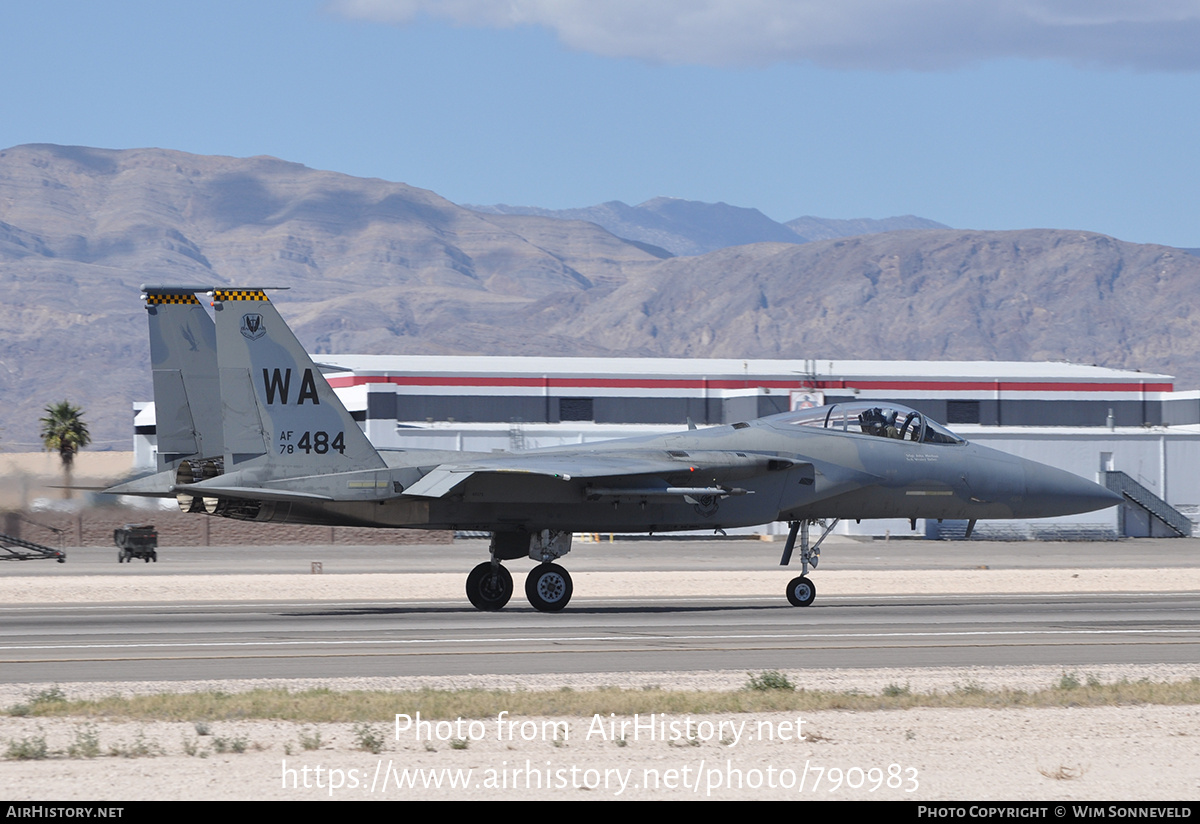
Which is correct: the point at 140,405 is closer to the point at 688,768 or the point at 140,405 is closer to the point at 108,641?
the point at 108,641

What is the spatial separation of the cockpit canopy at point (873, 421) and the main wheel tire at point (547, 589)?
5.27 m

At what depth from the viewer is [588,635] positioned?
2034cm

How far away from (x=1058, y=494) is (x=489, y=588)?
11047 mm

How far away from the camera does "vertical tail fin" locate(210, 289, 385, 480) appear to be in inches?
922

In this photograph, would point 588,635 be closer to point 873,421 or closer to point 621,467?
point 621,467

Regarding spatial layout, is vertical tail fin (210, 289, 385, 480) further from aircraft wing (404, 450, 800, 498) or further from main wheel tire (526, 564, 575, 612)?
main wheel tire (526, 564, 575, 612)

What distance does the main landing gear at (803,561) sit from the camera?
2514 centimetres

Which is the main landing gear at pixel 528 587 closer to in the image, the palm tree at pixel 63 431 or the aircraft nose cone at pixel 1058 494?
the aircraft nose cone at pixel 1058 494

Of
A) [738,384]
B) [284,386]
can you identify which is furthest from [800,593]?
[738,384]

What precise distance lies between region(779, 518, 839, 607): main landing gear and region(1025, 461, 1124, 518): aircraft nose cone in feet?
13.1

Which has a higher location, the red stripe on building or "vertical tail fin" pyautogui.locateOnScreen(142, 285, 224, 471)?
the red stripe on building

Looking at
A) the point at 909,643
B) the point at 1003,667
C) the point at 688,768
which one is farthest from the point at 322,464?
the point at 688,768

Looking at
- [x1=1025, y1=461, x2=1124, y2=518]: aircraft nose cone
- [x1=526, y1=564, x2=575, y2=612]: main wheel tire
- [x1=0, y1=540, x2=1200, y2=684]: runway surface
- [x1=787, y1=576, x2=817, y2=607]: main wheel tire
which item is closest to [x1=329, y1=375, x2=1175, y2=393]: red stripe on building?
[x1=0, y1=540, x2=1200, y2=684]: runway surface
